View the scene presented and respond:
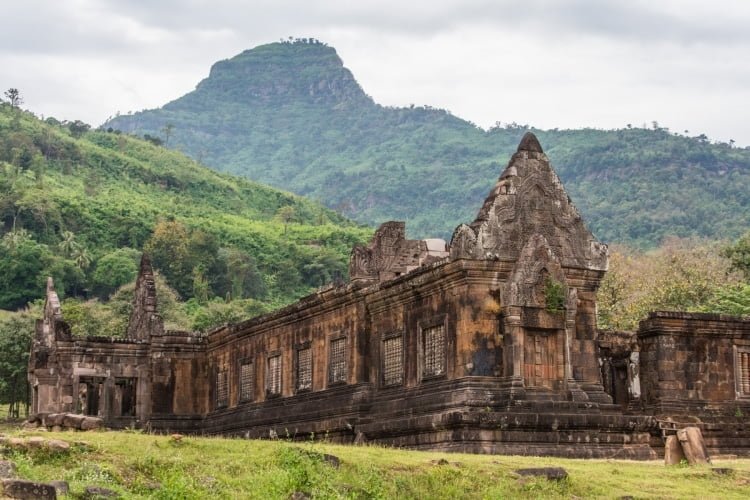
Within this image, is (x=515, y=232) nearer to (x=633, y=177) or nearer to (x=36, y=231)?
(x=36, y=231)

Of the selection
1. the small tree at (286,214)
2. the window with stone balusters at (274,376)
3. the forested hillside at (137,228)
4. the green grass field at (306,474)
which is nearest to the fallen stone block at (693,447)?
the green grass field at (306,474)

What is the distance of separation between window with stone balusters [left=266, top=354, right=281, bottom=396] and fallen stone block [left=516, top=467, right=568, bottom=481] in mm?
18004

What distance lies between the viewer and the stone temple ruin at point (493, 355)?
27.8 meters

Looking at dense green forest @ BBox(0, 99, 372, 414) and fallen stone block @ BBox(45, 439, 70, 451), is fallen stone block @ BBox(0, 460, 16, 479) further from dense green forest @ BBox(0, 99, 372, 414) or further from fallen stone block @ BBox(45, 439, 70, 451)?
dense green forest @ BBox(0, 99, 372, 414)

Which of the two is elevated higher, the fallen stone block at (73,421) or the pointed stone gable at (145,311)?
the pointed stone gable at (145,311)

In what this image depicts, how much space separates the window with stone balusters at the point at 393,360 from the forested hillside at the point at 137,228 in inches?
2817

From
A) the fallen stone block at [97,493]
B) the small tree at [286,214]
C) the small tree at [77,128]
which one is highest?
the small tree at [77,128]

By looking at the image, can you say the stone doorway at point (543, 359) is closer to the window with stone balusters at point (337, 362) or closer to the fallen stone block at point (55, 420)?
the window with stone balusters at point (337, 362)

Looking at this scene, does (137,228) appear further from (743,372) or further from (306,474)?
(306,474)

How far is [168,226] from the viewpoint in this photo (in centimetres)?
11325

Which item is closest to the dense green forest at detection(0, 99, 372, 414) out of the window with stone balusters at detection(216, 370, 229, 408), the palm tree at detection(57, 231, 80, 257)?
the palm tree at detection(57, 231, 80, 257)

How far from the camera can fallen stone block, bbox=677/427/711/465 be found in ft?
80.1

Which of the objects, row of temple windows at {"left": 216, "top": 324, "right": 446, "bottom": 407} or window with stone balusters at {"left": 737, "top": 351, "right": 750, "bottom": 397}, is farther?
window with stone balusters at {"left": 737, "top": 351, "right": 750, "bottom": 397}

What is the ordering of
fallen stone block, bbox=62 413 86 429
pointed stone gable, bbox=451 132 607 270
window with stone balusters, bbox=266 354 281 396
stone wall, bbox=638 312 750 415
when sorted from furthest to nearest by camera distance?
window with stone balusters, bbox=266 354 281 396 → stone wall, bbox=638 312 750 415 → pointed stone gable, bbox=451 132 607 270 → fallen stone block, bbox=62 413 86 429
